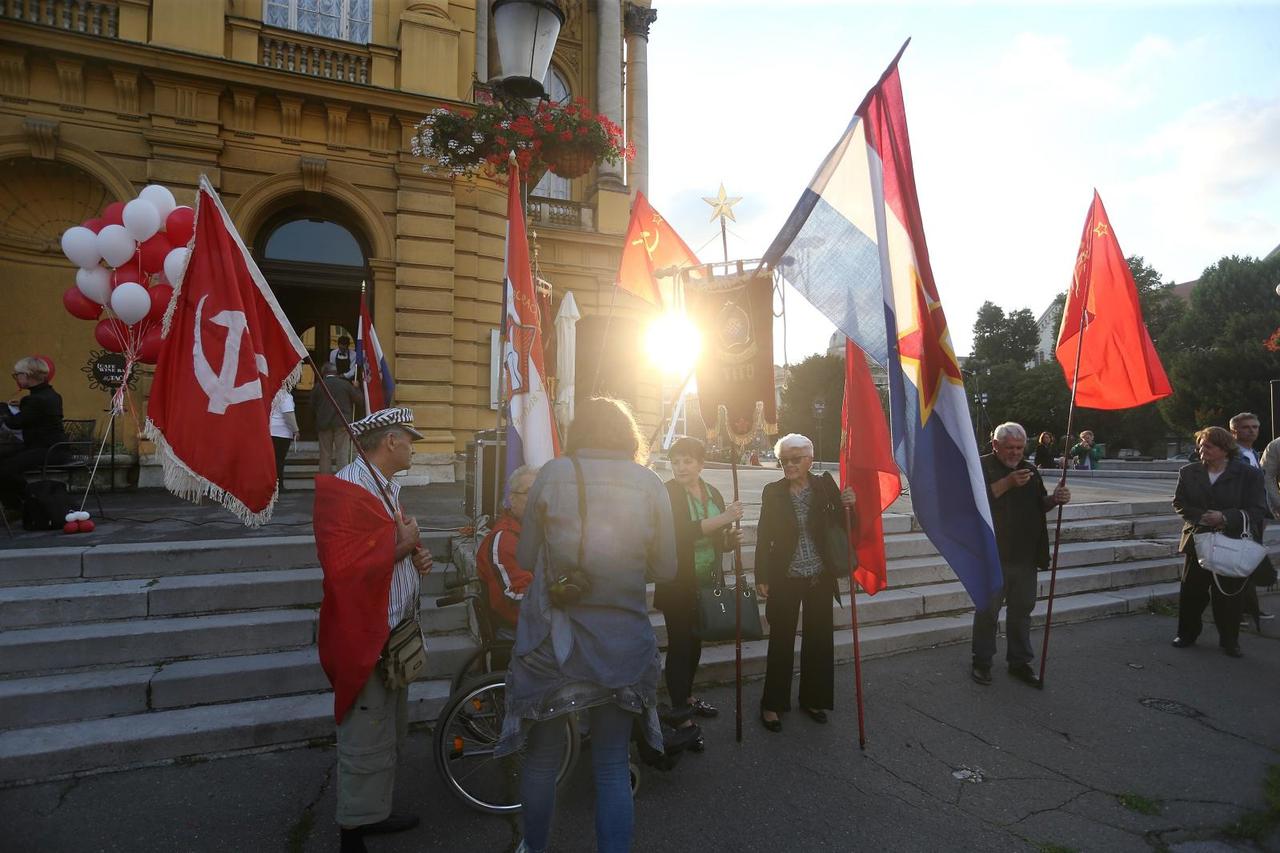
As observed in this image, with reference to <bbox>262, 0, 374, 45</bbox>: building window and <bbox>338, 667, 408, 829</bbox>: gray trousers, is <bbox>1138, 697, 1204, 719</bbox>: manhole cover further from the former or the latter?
<bbox>262, 0, 374, 45</bbox>: building window

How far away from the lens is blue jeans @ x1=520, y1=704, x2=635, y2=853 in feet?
8.45

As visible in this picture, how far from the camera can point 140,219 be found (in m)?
7.27

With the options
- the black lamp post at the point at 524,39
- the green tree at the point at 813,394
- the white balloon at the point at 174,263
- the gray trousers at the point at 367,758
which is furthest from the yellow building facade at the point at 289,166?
the green tree at the point at 813,394

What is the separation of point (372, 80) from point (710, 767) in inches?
485

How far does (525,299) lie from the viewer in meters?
5.66

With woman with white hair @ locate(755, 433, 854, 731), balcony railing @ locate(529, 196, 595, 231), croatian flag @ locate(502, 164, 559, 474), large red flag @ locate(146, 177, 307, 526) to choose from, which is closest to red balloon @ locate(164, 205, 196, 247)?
croatian flag @ locate(502, 164, 559, 474)

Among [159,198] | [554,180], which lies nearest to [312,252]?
[159,198]

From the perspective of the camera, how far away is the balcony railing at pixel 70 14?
10.1 metres

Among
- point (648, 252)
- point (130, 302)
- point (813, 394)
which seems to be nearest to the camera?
point (130, 302)

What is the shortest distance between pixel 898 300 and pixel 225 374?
360 centimetres

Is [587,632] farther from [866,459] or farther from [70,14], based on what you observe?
[70,14]

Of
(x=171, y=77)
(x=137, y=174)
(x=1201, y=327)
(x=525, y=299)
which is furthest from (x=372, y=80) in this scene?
(x=1201, y=327)

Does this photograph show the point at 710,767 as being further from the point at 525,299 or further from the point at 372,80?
the point at 372,80

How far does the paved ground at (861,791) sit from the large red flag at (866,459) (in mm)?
1215
